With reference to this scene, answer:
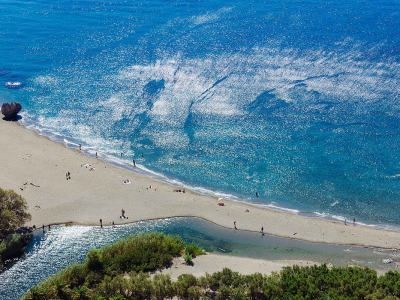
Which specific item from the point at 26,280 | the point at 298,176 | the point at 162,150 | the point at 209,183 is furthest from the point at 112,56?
the point at 26,280

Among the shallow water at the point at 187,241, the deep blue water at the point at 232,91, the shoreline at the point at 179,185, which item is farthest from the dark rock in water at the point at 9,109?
the shallow water at the point at 187,241

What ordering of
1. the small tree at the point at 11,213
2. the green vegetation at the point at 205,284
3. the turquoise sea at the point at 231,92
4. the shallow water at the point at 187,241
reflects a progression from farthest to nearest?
the turquoise sea at the point at 231,92, the small tree at the point at 11,213, the shallow water at the point at 187,241, the green vegetation at the point at 205,284

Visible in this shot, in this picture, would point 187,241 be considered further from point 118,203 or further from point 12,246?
point 12,246

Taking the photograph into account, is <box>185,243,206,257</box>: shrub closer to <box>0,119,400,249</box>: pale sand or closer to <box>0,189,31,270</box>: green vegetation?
<box>0,119,400,249</box>: pale sand

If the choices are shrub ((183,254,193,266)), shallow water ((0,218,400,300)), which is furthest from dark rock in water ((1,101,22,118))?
shrub ((183,254,193,266))

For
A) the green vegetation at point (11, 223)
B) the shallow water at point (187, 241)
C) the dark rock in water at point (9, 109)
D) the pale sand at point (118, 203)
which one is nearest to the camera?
the shallow water at point (187, 241)

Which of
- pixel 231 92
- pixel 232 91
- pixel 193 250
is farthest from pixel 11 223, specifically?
pixel 232 91

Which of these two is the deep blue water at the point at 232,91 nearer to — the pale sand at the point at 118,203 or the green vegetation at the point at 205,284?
the pale sand at the point at 118,203
